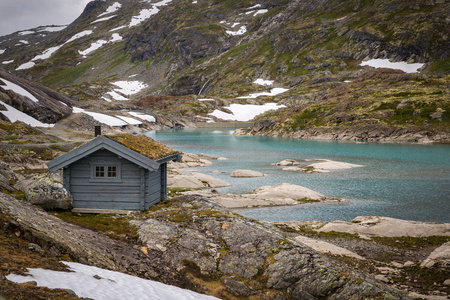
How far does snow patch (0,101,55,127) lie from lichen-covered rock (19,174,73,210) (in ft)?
234

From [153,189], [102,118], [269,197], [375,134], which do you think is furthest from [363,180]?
[102,118]

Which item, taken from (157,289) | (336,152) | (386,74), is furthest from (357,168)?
(386,74)

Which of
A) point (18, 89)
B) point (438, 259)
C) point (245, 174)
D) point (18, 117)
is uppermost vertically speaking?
point (18, 89)

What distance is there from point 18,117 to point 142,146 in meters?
77.9

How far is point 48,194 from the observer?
20891 mm

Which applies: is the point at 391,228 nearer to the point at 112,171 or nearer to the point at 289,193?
the point at 289,193

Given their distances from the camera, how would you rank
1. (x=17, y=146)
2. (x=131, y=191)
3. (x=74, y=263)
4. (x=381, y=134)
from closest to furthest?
(x=74, y=263), (x=131, y=191), (x=17, y=146), (x=381, y=134)

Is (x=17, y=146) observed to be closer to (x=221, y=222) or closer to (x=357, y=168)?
(x=221, y=222)

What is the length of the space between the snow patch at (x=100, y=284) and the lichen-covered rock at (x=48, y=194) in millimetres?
9373

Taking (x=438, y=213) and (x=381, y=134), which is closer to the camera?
(x=438, y=213)

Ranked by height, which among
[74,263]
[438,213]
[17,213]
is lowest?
[438,213]

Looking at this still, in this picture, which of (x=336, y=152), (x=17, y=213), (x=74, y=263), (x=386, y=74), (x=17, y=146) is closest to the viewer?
(x=74, y=263)

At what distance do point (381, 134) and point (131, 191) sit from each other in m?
116

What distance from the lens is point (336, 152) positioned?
317 ft
